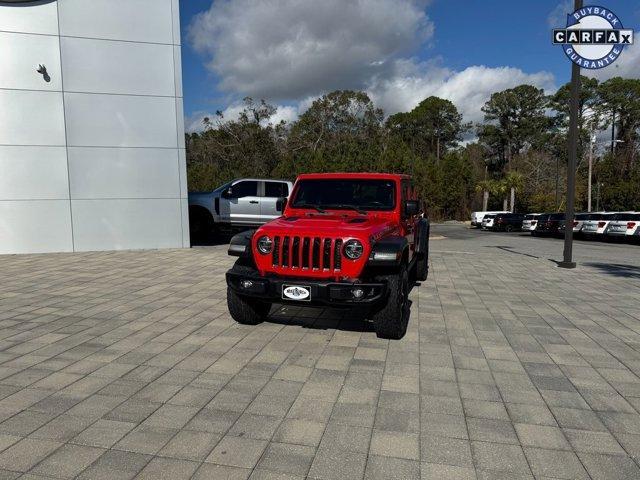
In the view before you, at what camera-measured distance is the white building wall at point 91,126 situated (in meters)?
11.3

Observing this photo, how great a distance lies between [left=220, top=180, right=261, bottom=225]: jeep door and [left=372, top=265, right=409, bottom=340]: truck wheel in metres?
10.3

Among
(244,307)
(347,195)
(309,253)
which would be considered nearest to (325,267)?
(309,253)

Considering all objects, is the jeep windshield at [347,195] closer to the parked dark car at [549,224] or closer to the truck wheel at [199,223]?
the truck wheel at [199,223]

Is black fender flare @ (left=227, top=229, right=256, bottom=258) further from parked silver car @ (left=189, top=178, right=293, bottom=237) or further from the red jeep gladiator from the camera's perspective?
parked silver car @ (left=189, top=178, right=293, bottom=237)

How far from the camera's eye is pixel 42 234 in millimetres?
11703

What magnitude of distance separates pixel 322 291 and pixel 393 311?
34.5 inches

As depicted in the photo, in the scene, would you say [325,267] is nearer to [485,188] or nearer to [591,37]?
[591,37]

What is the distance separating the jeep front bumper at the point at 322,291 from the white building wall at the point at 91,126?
350 inches

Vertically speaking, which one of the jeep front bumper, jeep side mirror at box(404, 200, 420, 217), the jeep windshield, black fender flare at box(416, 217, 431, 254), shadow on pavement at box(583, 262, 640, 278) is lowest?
shadow on pavement at box(583, 262, 640, 278)

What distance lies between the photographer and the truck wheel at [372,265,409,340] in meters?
4.79

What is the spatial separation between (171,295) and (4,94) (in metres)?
7.99

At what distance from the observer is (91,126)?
11.9 meters

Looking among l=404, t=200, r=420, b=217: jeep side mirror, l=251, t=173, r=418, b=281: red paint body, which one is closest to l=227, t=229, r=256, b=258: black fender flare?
l=251, t=173, r=418, b=281: red paint body

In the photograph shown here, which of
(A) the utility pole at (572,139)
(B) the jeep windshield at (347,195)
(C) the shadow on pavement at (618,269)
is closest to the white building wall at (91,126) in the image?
(B) the jeep windshield at (347,195)
